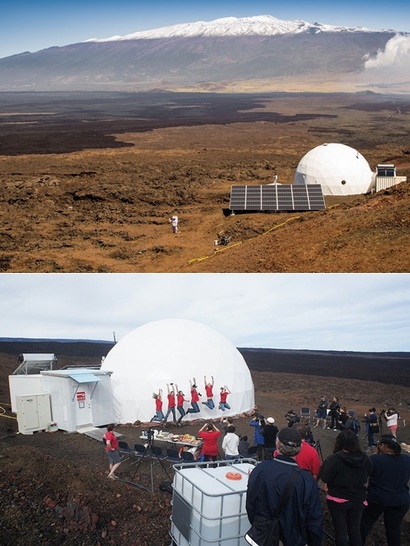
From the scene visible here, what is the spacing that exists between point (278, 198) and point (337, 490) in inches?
510

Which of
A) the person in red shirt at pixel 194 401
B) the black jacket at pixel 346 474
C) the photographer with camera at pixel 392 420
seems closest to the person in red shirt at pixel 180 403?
the person in red shirt at pixel 194 401

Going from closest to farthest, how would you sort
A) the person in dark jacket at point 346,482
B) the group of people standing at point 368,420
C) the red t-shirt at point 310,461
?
the person in dark jacket at point 346,482 < the red t-shirt at point 310,461 < the group of people standing at point 368,420

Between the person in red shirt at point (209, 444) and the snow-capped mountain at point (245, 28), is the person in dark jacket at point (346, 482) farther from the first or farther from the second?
the snow-capped mountain at point (245, 28)

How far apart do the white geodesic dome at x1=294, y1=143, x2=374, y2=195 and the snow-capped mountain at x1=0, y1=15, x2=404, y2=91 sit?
10651 centimetres

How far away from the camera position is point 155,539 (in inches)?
170

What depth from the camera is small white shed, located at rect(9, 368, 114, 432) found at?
25.9 ft

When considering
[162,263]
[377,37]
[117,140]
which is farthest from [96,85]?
[162,263]

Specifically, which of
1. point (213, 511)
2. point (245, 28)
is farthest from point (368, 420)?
point (245, 28)

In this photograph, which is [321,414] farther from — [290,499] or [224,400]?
[290,499]

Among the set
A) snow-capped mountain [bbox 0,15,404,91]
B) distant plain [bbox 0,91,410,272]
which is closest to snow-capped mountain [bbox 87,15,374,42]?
snow-capped mountain [bbox 0,15,404,91]

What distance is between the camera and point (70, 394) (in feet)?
26.1

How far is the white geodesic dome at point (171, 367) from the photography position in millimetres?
8922

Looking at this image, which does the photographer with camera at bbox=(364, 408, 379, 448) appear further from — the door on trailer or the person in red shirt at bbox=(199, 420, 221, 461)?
the door on trailer

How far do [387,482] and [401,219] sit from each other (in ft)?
22.4
